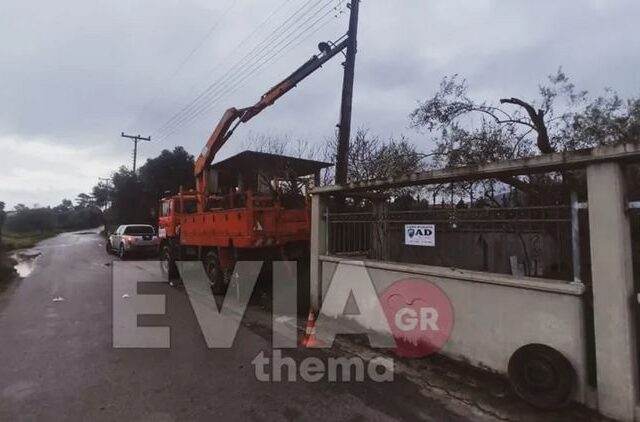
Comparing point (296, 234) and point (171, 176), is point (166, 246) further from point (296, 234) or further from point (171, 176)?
point (171, 176)

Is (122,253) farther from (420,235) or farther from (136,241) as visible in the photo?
(420,235)

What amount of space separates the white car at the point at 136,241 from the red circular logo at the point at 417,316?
57.0 feet

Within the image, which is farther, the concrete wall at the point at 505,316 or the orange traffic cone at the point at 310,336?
the orange traffic cone at the point at 310,336

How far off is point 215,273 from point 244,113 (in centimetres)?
469

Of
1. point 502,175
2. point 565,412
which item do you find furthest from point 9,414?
point 502,175

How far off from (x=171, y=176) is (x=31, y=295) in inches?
938

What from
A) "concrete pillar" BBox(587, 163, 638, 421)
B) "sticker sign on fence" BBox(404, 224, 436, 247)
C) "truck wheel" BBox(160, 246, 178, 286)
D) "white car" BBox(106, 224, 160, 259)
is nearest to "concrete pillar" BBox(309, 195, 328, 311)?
"sticker sign on fence" BBox(404, 224, 436, 247)

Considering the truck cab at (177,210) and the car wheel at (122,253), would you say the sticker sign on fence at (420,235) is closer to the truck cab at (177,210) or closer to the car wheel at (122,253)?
the truck cab at (177,210)

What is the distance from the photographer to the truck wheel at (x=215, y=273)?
9867 millimetres

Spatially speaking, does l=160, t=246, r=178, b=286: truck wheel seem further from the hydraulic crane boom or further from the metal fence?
the metal fence

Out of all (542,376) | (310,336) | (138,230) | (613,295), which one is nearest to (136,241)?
(138,230)

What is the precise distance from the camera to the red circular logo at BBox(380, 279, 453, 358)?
5.25 meters

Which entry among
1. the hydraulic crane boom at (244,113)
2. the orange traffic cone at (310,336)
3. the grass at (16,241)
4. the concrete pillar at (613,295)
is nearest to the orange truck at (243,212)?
the hydraulic crane boom at (244,113)

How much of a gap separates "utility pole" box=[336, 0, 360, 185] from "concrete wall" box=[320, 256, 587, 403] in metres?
5.21
